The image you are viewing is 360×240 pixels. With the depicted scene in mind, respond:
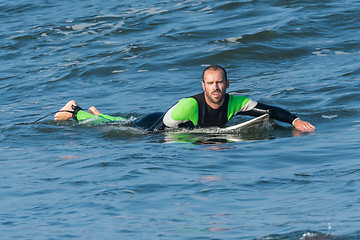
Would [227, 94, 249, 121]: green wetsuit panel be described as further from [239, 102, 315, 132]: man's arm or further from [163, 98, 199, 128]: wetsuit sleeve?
[163, 98, 199, 128]: wetsuit sleeve

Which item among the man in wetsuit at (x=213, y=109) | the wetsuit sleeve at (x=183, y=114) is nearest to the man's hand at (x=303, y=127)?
the man in wetsuit at (x=213, y=109)

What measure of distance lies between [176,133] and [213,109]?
61 centimetres

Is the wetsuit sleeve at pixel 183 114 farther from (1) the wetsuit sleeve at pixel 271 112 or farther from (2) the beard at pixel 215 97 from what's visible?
(1) the wetsuit sleeve at pixel 271 112

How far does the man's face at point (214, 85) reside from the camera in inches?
318

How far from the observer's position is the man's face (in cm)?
808

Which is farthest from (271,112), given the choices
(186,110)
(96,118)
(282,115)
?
(96,118)

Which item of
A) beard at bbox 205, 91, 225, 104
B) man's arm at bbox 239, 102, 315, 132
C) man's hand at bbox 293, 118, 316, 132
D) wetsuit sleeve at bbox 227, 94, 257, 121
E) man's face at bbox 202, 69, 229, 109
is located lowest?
man's hand at bbox 293, 118, 316, 132

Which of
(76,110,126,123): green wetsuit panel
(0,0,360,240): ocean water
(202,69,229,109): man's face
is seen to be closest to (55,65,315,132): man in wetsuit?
(202,69,229,109): man's face

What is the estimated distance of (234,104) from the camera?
28.7ft

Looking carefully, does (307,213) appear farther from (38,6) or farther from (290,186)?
(38,6)

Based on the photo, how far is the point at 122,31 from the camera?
18891mm

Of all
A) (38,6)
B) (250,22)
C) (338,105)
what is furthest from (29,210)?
(38,6)

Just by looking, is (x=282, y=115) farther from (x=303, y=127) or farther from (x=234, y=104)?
(x=234, y=104)

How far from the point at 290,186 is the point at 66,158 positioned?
304cm
